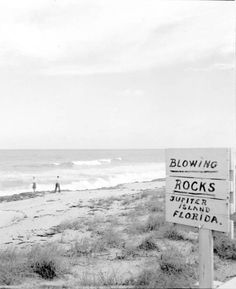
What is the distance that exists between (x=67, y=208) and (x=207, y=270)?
463 inches

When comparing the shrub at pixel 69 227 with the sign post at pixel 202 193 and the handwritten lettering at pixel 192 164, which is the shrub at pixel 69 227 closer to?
the sign post at pixel 202 193

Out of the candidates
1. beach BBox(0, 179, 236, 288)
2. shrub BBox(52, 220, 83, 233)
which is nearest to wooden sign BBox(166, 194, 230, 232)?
beach BBox(0, 179, 236, 288)

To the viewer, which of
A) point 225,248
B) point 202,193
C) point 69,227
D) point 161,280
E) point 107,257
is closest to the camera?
point 202,193

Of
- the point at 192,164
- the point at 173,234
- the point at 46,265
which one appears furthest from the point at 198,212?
the point at 173,234

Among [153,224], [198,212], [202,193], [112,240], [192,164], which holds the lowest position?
[112,240]

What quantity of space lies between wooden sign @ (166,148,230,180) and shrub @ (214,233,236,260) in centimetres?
258

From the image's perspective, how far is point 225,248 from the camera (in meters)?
7.18

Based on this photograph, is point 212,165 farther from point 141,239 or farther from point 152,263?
point 141,239

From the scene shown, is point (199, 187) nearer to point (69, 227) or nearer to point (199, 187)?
point (199, 187)

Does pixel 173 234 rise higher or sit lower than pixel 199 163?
lower

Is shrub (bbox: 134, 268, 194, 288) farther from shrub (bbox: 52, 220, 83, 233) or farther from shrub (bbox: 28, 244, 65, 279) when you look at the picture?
shrub (bbox: 52, 220, 83, 233)

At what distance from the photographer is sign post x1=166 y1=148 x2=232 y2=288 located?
14.4 feet

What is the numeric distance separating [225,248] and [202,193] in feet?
9.95

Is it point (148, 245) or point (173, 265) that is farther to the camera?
point (148, 245)
